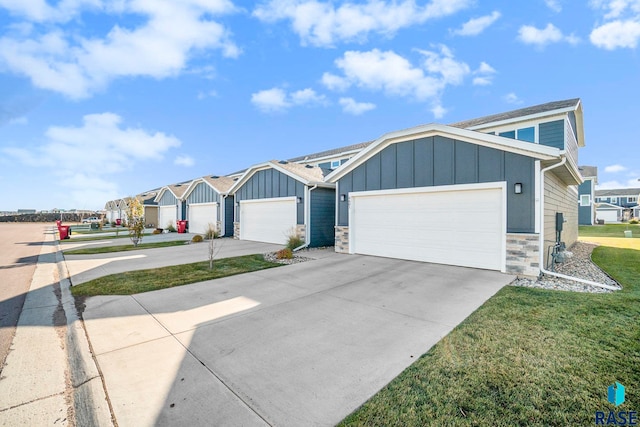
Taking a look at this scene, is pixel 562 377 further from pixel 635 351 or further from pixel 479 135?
pixel 479 135

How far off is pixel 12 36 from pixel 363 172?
12.3m

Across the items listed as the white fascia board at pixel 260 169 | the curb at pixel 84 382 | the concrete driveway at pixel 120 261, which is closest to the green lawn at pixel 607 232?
the white fascia board at pixel 260 169

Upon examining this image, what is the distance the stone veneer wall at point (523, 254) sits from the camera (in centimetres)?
614

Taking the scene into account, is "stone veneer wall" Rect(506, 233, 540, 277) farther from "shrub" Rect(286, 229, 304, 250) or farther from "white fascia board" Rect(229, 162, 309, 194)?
"white fascia board" Rect(229, 162, 309, 194)

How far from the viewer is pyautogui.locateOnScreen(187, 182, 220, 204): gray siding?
Result: 696 inches

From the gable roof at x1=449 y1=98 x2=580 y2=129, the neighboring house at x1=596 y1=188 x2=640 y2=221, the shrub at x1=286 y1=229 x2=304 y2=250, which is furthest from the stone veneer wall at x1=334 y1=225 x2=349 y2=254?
the neighboring house at x1=596 y1=188 x2=640 y2=221

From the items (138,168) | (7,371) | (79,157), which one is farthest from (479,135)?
(138,168)

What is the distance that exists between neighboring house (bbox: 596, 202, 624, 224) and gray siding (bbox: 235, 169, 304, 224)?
46.1 meters

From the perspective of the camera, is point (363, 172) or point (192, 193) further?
point (192, 193)

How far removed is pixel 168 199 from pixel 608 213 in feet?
179

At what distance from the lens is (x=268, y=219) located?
13539 millimetres

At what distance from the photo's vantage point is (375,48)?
1213cm

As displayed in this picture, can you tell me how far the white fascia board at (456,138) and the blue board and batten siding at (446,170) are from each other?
0.42 ft

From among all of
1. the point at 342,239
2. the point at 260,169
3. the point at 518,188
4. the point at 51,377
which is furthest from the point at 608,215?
the point at 51,377
